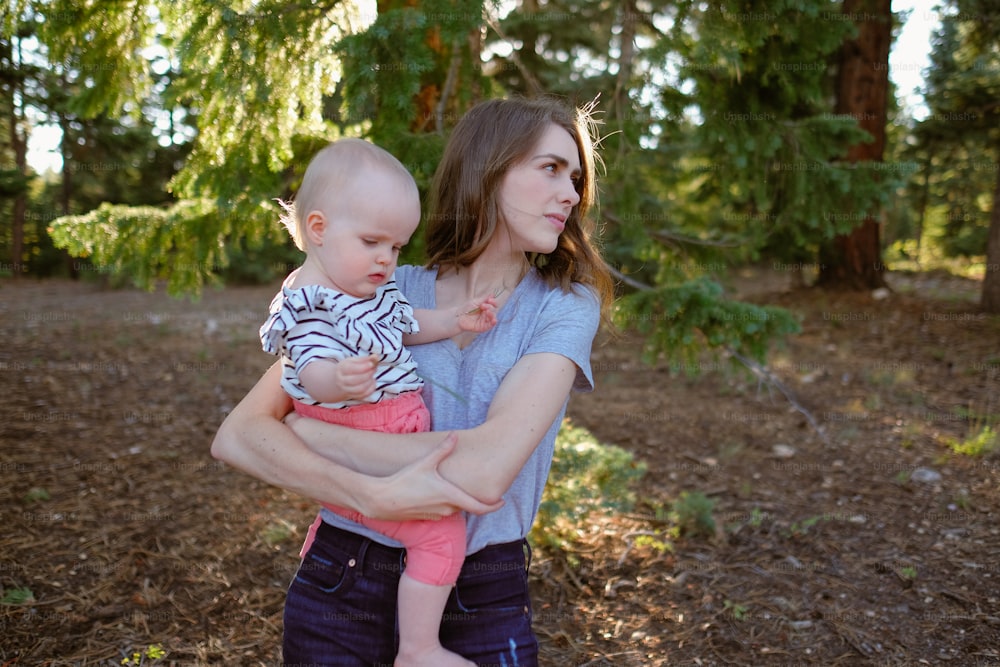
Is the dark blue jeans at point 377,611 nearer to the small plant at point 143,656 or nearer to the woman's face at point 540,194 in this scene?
the woman's face at point 540,194

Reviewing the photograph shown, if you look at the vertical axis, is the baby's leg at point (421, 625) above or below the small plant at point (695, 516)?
above

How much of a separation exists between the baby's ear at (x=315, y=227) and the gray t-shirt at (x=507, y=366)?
0.39m

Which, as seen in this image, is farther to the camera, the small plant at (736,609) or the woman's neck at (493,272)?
the small plant at (736,609)

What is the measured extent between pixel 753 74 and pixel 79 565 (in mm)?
4254

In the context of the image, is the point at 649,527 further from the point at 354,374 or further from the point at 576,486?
the point at 354,374

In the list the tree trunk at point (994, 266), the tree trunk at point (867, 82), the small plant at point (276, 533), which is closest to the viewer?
the small plant at point (276, 533)

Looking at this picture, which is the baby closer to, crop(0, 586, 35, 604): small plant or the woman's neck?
the woman's neck

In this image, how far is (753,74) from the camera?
12.3 feet

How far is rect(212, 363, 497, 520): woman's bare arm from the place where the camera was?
1.57 m

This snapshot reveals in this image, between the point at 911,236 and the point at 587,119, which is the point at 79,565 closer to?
the point at 587,119

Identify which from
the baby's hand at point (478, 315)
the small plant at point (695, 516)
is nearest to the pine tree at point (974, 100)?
the small plant at point (695, 516)

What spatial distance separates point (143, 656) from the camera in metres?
2.72

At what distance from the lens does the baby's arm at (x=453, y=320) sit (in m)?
1.77

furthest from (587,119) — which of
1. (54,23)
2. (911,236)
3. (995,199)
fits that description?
(911,236)
